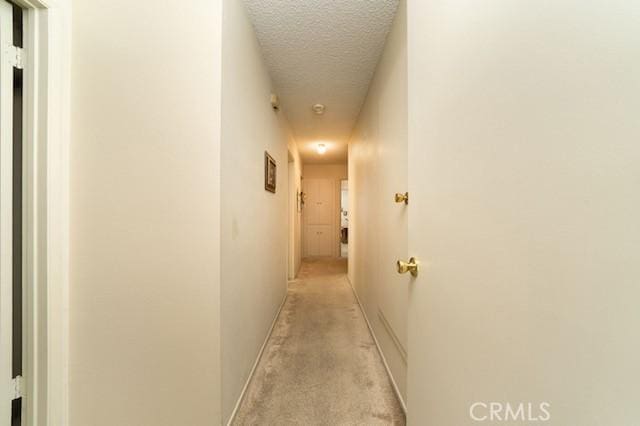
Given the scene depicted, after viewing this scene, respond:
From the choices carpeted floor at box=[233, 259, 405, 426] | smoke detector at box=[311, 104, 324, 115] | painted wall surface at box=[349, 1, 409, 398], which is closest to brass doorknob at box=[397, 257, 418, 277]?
painted wall surface at box=[349, 1, 409, 398]

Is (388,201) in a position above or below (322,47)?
below

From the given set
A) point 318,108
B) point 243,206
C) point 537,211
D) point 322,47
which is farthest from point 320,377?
point 318,108

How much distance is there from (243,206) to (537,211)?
1.33m

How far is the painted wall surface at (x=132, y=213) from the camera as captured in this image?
104 cm

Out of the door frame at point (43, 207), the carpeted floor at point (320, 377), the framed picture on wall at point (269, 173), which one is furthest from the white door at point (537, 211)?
the framed picture on wall at point (269, 173)

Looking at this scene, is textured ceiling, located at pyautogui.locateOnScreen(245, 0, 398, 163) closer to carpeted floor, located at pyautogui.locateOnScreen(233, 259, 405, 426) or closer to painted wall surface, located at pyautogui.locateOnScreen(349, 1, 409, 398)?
painted wall surface, located at pyautogui.locateOnScreen(349, 1, 409, 398)

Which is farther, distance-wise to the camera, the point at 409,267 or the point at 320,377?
the point at 320,377

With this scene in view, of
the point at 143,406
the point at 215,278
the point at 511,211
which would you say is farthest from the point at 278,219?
the point at 511,211

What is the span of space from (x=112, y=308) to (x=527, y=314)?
139 centimetres

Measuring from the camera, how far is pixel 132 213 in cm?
106

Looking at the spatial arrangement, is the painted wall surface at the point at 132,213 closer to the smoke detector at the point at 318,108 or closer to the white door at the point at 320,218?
the smoke detector at the point at 318,108

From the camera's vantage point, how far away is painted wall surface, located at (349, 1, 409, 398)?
145cm

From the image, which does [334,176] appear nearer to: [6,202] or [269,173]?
[269,173]

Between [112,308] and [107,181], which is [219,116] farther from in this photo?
[112,308]
